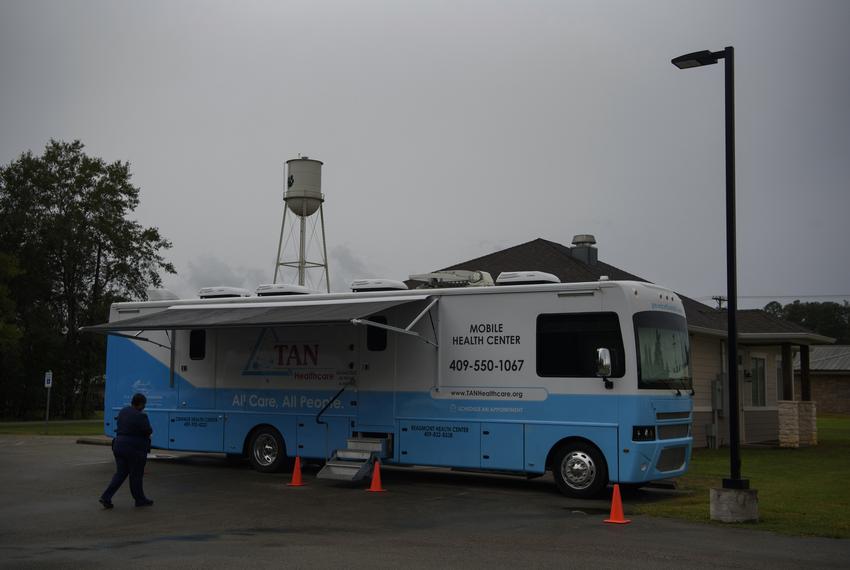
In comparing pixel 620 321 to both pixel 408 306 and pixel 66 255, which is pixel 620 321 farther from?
pixel 66 255

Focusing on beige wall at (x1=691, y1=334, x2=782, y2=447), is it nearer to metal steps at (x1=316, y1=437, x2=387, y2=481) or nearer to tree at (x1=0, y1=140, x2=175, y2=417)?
metal steps at (x1=316, y1=437, x2=387, y2=481)

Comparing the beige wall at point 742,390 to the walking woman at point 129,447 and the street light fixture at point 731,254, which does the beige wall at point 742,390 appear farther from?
the walking woman at point 129,447

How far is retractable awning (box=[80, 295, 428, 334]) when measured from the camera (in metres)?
15.2

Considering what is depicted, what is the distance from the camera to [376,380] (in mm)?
16172

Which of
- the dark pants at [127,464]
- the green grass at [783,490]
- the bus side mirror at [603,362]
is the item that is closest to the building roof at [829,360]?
the green grass at [783,490]

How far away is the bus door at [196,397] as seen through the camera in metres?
17.8

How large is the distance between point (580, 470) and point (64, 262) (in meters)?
42.5

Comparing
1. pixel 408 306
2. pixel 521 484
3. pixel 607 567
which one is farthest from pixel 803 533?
pixel 408 306

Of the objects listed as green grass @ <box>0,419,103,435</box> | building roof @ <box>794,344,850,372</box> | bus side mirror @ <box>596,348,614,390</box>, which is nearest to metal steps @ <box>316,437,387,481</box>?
bus side mirror @ <box>596,348,614,390</box>

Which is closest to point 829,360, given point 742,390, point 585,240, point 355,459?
point 742,390

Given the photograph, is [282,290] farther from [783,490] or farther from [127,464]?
[783,490]

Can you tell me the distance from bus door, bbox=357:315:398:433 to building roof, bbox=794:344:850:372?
4695 cm

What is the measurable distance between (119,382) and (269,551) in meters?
10.7

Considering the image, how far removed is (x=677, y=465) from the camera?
572 inches
